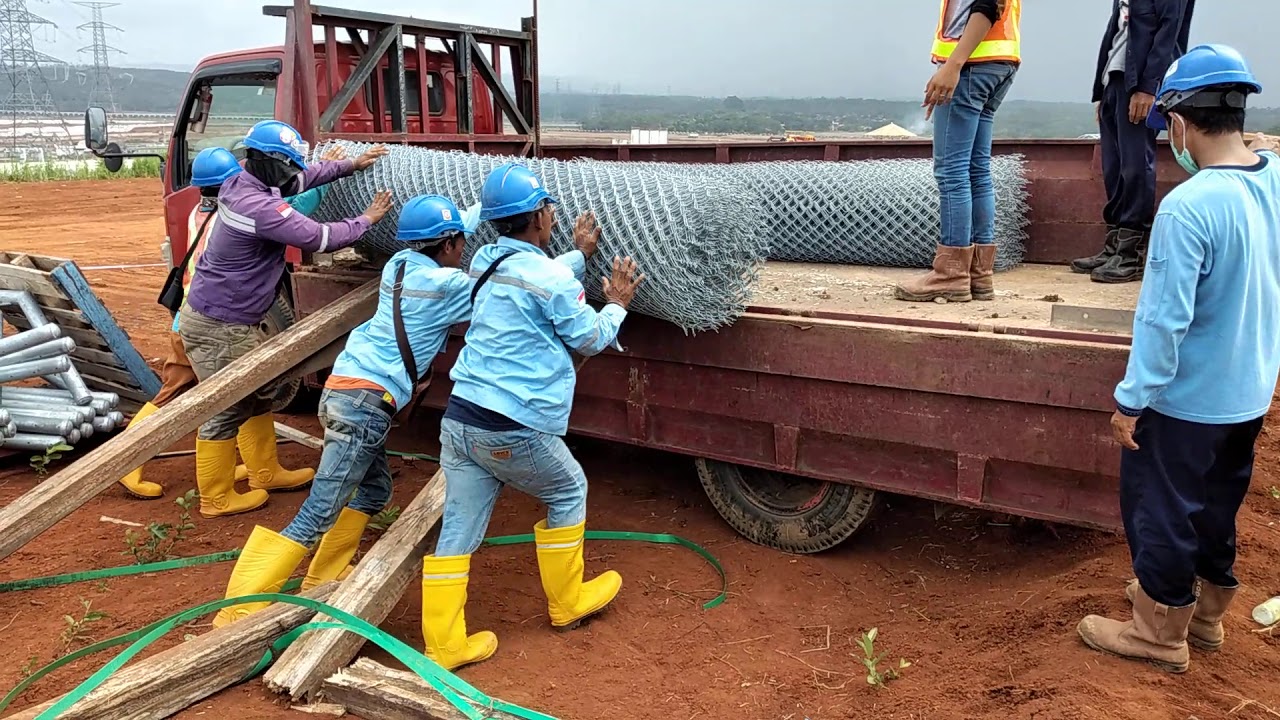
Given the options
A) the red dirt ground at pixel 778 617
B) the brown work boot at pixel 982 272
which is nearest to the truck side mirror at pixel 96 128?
the red dirt ground at pixel 778 617

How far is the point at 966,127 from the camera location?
350 centimetres

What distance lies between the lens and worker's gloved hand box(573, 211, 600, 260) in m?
3.33

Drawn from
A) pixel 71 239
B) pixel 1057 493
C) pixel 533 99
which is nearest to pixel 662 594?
pixel 1057 493

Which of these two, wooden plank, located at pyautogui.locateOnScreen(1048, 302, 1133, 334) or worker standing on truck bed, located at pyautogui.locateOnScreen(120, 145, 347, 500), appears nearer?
wooden plank, located at pyautogui.locateOnScreen(1048, 302, 1133, 334)

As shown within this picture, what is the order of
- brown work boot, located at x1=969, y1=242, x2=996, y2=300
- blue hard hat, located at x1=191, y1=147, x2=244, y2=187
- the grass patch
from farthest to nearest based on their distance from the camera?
the grass patch → blue hard hat, located at x1=191, y1=147, x2=244, y2=187 → brown work boot, located at x1=969, y1=242, x2=996, y2=300

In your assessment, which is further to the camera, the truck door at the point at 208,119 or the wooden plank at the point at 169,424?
the truck door at the point at 208,119

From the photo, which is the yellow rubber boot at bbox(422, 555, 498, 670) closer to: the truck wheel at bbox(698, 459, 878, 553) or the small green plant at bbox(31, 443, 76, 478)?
the truck wheel at bbox(698, 459, 878, 553)

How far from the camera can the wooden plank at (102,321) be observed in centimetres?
523

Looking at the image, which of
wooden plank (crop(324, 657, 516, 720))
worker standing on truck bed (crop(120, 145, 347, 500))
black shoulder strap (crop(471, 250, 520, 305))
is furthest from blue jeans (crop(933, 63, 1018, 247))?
worker standing on truck bed (crop(120, 145, 347, 500))

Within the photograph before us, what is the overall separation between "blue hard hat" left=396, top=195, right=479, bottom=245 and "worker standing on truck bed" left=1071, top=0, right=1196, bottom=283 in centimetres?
288

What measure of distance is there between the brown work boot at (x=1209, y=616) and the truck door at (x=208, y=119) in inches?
200

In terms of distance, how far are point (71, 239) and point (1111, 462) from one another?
16492 mm

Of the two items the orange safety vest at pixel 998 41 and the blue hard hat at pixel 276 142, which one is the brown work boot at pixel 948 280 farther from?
the blue hard hat at pixel 276 142

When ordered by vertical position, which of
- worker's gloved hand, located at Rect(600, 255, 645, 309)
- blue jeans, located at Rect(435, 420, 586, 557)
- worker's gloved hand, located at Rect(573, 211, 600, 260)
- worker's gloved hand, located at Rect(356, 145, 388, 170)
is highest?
worker's gloved hand, located at Rect(356, 145, 388, 170)
